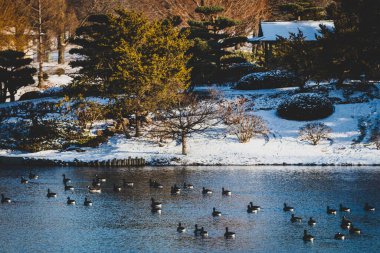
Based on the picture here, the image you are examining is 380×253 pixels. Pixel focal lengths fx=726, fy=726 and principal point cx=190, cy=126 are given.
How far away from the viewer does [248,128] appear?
6025cm

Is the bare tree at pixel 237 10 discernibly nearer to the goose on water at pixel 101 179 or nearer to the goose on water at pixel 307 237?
the goose on water at pixel 101 179

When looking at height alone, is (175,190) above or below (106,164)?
below

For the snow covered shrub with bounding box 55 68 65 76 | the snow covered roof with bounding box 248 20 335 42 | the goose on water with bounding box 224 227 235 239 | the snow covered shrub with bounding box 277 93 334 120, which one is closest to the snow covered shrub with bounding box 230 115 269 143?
the snow covered shrub with bounding box 277 93 334 120

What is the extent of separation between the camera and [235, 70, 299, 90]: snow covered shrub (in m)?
71.9

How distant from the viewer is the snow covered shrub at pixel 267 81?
7188cm

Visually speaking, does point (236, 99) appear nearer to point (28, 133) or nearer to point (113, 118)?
point (113, 118)

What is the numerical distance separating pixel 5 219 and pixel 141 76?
24.0 m

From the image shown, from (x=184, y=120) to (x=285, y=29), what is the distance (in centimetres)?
2549

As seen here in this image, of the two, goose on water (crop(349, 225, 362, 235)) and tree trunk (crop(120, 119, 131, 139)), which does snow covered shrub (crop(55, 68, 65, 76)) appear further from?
goose on water (crop(349, 225, 362, 235))

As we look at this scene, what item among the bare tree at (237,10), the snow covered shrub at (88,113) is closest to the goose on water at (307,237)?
the snow covered shrub at (88,113)

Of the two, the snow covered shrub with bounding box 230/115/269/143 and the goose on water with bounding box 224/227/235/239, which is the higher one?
the snow covered shrub with bounding box 230/115/269/143

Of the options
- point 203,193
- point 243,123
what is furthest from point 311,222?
point 243,123

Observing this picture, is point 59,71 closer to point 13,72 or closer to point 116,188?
point 13,72

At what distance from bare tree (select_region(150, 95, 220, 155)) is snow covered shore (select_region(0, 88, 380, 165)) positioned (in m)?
0.91
